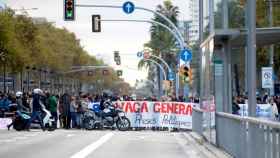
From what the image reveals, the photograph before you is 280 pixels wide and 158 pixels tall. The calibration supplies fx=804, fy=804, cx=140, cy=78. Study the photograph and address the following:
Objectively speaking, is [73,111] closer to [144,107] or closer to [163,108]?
[144,107]

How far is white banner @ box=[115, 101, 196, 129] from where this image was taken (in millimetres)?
38125

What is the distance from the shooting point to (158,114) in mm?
39688

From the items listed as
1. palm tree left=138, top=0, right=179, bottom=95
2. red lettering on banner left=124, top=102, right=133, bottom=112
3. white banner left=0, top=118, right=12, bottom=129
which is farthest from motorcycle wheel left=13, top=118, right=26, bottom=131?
palm tree left=138, top=0, right=179, bottom=95

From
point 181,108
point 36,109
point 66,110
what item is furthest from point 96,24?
point 36,109

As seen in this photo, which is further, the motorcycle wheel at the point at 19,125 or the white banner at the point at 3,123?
the white banner at the point at 3,123

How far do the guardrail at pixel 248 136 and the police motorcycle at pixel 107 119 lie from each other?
16084 mm

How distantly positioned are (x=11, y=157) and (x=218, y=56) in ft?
24.3

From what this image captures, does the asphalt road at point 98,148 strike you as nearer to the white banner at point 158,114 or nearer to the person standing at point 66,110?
the person standing at point 66,110

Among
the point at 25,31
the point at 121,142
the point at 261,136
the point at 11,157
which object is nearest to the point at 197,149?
the point at 121,142

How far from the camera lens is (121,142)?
84.1 feet

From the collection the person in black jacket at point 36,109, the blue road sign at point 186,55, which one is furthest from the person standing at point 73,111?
the blue road sign at point 186,55

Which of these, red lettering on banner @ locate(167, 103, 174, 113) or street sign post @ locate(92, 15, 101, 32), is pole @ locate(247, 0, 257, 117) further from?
street sign post @ locate(92, 15, 101, 32)

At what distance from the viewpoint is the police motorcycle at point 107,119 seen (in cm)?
3709

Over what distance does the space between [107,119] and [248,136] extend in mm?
22860
